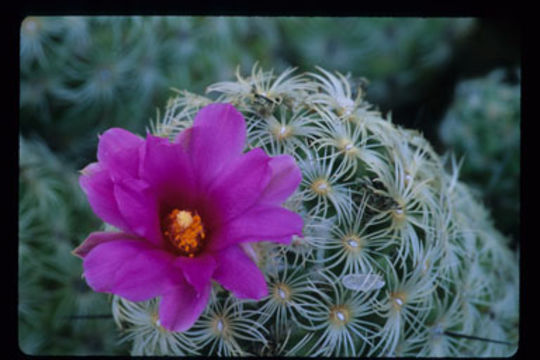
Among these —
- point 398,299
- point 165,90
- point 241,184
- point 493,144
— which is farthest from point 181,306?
point 493,144

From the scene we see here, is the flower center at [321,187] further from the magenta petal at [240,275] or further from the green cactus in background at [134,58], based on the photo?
the green cactus in background at [134,58]

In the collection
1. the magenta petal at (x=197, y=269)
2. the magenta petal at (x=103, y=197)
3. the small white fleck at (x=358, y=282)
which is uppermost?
the magenta petal at (x=103, y=197)

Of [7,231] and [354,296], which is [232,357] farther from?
[7,231]

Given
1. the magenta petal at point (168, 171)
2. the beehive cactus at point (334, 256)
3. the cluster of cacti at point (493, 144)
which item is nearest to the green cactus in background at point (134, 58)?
the cluster of cacti at point (493, 144)

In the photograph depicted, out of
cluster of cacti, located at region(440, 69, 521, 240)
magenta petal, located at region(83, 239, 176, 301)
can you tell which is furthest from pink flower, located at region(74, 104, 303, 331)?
cluster of cacti, located at region(440, 69, 521, 240)

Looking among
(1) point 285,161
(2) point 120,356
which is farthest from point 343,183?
(2) point 120,356

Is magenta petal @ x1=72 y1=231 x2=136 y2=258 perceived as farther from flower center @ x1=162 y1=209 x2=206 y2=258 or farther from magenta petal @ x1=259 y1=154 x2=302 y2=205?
magenta petal @ x1=259 y1=154 x2=302 y2=205

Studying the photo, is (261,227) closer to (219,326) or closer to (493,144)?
(219,326)
